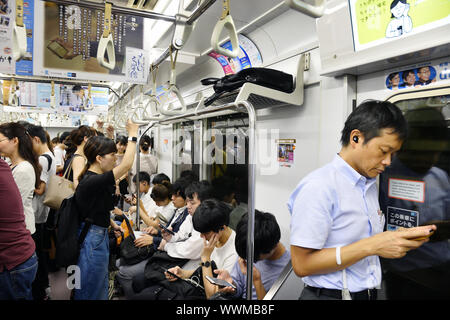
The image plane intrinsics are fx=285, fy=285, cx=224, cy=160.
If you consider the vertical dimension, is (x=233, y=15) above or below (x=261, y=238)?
above

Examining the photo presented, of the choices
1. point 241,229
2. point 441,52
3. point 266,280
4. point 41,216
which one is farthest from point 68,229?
point 441,52

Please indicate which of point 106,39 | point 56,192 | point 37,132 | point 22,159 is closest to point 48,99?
point 37,132

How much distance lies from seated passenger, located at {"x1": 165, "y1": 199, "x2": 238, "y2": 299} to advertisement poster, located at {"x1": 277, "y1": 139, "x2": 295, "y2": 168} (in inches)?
32.7

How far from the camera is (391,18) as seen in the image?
163cm

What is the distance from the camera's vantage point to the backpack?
7.35 feet

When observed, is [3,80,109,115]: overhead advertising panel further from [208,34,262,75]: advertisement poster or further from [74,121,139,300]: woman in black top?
[74,121,139,300]: woman in black top

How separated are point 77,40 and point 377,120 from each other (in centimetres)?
250

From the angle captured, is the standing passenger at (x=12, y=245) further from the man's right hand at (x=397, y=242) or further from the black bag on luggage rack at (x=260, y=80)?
the man's right hand at (x=397, y=242)

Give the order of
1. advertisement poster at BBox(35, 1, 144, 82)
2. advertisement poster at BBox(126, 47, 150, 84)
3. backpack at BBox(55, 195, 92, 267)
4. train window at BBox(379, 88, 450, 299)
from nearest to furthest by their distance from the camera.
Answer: train window at BBox(379, 88, 450, 299)
backpack at BBox(55, 195, 92, 267)
advertisement poster at BBox(35, 1, 144, 82)
advertisement poster at BBox(126, 47, 150, 84)

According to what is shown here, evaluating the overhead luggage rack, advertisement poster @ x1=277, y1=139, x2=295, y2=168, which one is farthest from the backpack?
advertisement poster @ x1=277, y1=139, x2=295, y2=168

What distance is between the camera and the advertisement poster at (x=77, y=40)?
7.82 feet

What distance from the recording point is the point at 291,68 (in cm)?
262

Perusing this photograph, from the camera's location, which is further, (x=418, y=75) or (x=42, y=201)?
(x=42, y=201)

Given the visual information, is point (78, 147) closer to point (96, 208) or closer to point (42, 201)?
point (42, 201)
